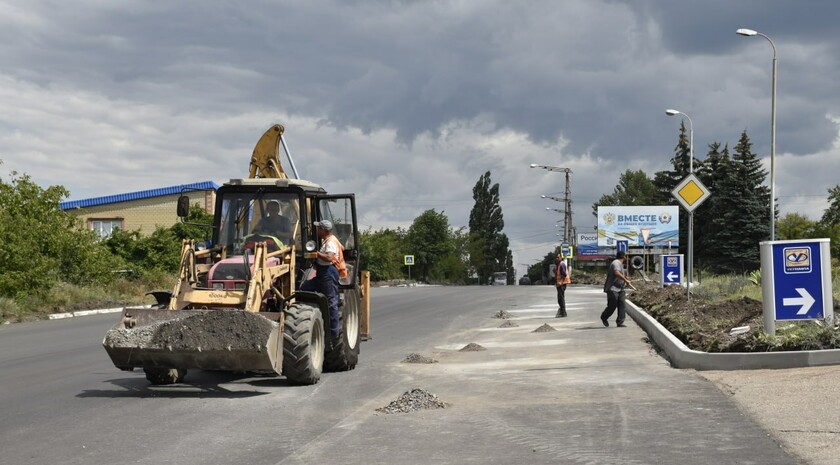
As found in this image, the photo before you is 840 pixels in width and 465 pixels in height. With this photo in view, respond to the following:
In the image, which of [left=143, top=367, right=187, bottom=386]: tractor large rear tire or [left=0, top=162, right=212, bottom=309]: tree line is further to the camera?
→ [left=0, top=162, right=212, bottom=309]: tree line

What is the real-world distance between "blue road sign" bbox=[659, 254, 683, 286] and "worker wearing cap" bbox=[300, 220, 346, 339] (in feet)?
71.3

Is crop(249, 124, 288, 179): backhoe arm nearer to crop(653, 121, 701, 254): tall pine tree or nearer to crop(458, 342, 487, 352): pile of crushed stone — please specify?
crop(458, 342, 487, 352): pile of crushed stone

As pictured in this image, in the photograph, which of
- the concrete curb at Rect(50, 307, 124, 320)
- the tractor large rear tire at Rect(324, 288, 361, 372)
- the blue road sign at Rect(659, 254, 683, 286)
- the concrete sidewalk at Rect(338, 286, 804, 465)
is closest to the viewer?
the concrete sidewalk at Rect(338, 286, 804, 465)

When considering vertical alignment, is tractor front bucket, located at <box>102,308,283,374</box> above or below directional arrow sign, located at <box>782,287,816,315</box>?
below

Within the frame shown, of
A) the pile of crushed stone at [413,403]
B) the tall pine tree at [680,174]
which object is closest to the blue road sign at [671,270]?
the pile of crushed stone at [413,403]

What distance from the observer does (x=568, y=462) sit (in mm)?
6949

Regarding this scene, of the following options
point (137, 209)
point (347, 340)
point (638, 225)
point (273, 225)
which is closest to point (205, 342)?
point (273, 225)

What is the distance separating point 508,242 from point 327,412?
124199 millimetres

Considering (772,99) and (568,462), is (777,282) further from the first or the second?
→ (772,99)

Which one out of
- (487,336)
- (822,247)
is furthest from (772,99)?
(822,247)

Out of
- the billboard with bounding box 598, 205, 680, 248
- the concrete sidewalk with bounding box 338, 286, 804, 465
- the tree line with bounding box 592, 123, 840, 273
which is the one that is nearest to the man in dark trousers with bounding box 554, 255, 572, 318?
the concrete sidewalk with bounding box 338, 286, 804, 465

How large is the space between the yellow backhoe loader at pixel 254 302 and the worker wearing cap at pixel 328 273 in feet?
0.47

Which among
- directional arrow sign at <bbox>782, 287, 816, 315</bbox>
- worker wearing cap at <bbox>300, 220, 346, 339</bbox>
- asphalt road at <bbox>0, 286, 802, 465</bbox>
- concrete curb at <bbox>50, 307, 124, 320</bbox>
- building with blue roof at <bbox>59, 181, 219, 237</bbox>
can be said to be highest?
building with blue roof at <bbox>59, 181, 219, 237</bbox>

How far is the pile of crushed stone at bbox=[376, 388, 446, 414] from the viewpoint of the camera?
954cm
